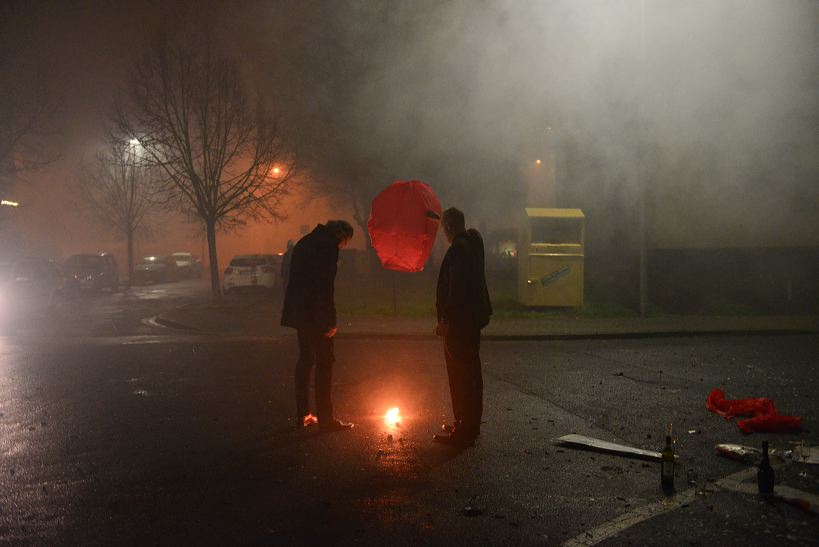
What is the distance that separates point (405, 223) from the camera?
5668mm

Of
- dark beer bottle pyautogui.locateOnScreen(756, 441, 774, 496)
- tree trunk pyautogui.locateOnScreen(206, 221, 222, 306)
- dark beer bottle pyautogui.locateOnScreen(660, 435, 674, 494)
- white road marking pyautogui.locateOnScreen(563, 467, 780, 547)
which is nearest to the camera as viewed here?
white road marking pyautogui.locateOnScreen(563, 467, 780, 547)

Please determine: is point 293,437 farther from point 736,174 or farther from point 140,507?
point 736,174

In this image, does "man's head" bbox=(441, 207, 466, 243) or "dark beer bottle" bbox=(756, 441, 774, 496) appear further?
"man's head" bbox=(441, 207, 466, 243)

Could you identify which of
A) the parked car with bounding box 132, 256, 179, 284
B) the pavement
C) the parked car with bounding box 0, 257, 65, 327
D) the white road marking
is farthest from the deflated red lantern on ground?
the parked car with bounding box 132, 256, 179, 284

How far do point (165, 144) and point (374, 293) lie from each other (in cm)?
654

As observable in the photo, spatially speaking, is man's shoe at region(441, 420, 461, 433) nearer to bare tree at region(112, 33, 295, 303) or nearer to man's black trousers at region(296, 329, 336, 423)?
man's black trousers at region(296, 329, 336, 423)

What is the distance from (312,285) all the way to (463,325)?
1090 mm

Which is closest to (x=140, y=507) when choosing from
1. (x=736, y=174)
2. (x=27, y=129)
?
(x=736, y=174)

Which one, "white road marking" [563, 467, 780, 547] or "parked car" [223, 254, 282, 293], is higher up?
"parked car" [223, 254, 282, 293]

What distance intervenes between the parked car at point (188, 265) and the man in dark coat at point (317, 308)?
3111 centimetres

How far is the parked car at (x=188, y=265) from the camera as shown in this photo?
3521cm

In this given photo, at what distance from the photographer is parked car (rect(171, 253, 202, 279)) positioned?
3521 centimetres

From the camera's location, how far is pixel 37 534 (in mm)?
3254

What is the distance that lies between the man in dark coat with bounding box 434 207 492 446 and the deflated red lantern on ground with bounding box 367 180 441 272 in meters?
0.63
